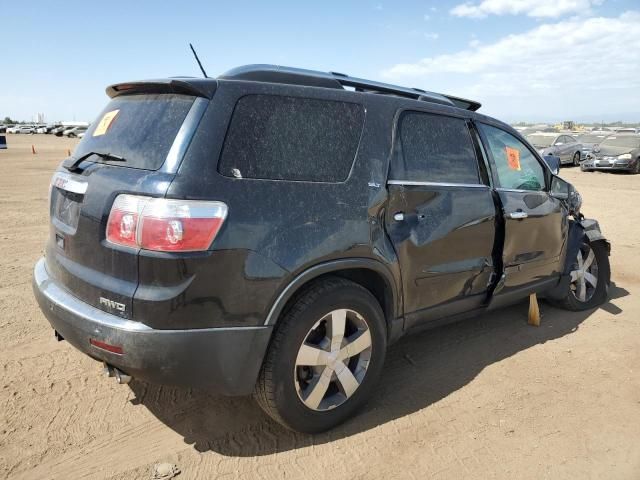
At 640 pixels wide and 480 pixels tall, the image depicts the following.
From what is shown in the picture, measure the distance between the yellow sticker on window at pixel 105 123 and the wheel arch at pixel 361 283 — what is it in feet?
4.72

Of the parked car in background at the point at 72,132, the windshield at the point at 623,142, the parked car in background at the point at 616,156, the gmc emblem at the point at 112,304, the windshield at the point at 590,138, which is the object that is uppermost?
the gmc emblem at the point at 112,304

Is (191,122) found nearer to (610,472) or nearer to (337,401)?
(337,401)

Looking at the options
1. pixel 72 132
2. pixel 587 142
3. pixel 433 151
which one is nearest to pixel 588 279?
pixel 433 151

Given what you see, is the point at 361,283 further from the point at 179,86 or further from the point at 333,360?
the point at 179,86

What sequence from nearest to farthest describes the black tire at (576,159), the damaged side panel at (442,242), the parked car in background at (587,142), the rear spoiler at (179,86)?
the rear spoiler at (179,86) → the damaged side panel at (442,242) → the black tire at (576,159) → the parked car in background at (587,142)

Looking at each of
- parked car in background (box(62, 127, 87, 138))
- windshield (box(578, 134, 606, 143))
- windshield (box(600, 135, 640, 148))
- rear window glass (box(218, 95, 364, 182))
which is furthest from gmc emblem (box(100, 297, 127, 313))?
parked car in background (box(62, 127, 87, 138))

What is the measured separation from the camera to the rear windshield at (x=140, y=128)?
97.9 inches

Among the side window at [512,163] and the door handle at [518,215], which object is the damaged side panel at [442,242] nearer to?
the door handle at [518,215]

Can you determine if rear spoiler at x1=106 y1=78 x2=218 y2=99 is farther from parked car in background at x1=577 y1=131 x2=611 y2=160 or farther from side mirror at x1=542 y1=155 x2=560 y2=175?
parked car in background at x1=577 y1=131 x2=611 y2=160

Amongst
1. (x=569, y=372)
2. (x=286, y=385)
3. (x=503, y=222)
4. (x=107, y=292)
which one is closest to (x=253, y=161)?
(x=107, y=292)

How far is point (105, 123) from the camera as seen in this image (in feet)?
9.77

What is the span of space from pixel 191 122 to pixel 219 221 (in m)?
0.51

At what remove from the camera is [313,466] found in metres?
2.62

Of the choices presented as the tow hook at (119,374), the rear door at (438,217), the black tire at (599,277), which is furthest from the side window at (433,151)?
the black tire at (599,277)
